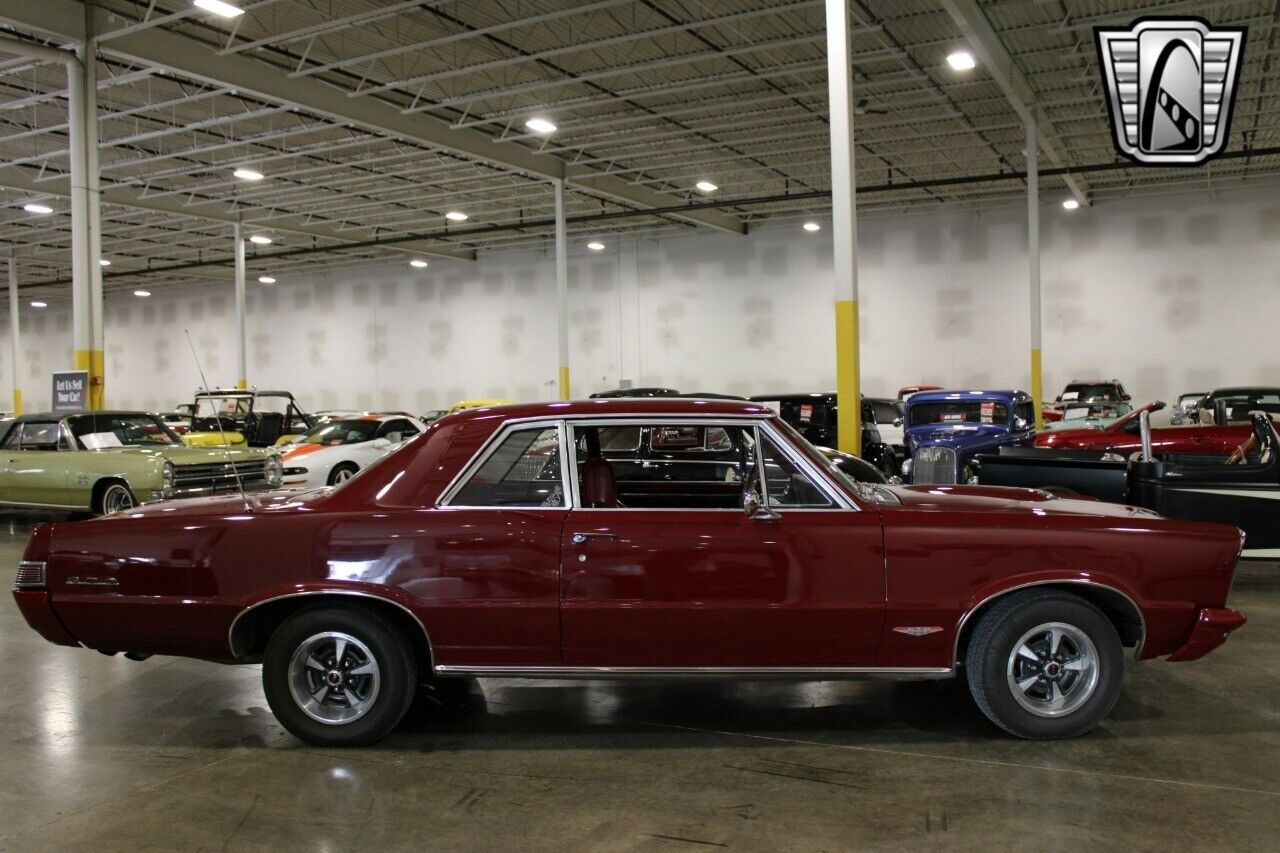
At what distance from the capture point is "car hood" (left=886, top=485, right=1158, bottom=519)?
4316mm

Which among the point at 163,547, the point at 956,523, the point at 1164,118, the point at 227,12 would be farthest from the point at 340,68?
the point at 956,523

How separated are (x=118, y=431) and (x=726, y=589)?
1057cm

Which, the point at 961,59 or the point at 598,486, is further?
the point at 961,59

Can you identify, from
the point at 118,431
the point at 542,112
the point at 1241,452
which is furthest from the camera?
the point at 542,112

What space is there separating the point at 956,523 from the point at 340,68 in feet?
49.3

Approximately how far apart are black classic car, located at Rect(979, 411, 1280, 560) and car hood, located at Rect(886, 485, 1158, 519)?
148cm

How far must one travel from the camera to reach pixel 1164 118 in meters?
11.2

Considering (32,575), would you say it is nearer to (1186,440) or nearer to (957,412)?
(1186,440)

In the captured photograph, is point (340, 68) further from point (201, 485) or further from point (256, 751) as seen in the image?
point (256, 751)

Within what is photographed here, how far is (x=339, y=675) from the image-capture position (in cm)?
425

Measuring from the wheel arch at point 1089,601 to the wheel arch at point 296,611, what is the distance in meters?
2.27

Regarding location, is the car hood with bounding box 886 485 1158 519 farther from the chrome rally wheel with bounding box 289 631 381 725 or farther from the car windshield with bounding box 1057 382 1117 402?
the car windshield with bounding box 1057 382 1117 402

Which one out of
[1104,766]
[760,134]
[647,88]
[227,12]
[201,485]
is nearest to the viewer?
[1104,766]

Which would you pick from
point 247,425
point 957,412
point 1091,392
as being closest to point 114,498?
point 247,425
